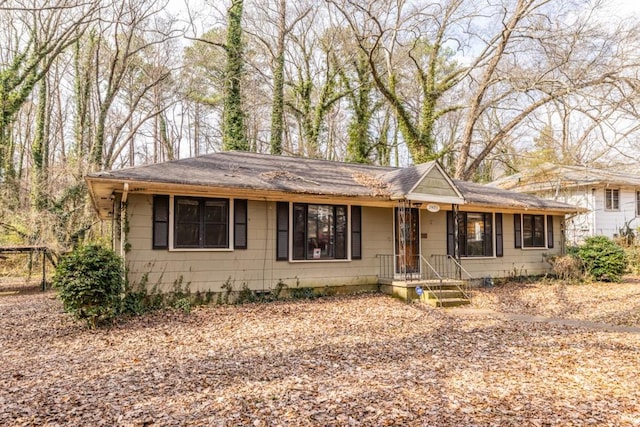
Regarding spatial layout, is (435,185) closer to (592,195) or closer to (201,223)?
(201,223)

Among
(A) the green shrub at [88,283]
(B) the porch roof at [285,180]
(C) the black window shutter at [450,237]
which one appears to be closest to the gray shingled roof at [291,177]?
(B) the porch roof at [285,180]

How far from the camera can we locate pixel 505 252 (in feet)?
46.3

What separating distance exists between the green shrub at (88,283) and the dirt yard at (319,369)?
395 millimetres

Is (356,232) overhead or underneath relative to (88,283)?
overhead

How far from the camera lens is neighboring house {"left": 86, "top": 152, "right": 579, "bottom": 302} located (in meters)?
9.06

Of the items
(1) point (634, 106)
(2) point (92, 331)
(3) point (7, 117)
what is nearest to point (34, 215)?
(3) point (7, 117)

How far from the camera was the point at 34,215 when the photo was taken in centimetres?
1511

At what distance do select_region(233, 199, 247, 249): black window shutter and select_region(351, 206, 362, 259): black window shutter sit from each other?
3.04 m

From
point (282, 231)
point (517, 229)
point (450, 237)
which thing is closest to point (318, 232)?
point (282, 231)

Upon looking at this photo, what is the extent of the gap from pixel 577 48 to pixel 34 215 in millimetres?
21509

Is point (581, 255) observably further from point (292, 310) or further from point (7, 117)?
point (7, 117)

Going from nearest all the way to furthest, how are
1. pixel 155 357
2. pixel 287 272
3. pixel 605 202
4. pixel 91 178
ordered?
pixel 155 357
pixel 91 178
pixel 287 272
pixel 605 202

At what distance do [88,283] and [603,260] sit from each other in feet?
49.7

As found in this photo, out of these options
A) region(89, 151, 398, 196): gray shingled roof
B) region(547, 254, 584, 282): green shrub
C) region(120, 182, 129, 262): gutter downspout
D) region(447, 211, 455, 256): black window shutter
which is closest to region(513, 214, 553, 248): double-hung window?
region(547, 254, 584, 282): green shrub
